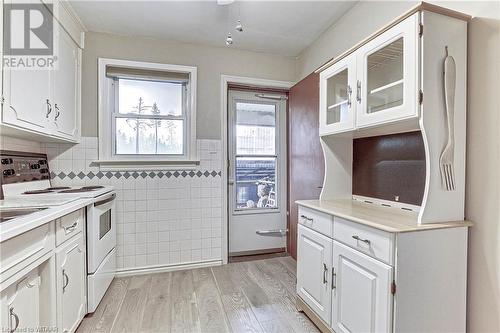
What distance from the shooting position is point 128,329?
1735mm

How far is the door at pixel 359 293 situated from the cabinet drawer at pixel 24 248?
1.58 m

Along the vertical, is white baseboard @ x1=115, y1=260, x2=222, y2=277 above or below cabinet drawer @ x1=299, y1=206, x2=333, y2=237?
below

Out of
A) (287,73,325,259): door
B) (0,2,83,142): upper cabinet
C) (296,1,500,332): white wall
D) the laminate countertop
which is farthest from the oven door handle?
(296,1,500,332): white wall

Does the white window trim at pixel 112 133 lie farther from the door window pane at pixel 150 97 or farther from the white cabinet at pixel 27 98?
the white cabinet at pixel 27 98

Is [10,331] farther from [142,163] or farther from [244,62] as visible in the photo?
[244,62]

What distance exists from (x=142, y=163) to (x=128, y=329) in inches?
59.0

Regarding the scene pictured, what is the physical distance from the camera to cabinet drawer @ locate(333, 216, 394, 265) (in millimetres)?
1155

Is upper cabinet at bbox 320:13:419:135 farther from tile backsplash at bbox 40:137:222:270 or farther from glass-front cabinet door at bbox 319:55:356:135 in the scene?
tile backsplash at bbox 40:137:222:270

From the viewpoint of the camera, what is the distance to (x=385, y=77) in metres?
1.47

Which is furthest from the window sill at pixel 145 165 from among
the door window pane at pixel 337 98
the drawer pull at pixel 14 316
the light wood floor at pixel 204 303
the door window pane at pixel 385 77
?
the door window pane at pixel 385 77

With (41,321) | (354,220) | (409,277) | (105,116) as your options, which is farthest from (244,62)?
(41,321)

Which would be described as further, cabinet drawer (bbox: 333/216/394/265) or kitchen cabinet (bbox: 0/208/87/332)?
cabinet drawer (bbox: 333/216/394/265)

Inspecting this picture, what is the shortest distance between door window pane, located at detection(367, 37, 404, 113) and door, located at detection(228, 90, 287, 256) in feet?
5.84

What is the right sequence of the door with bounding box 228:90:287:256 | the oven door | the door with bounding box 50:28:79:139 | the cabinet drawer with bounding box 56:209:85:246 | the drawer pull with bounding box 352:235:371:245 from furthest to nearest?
the door with bounding box 228:90:287:256 → the door with bounding box 50:28:79:139 → the oven door → the cabinet drawer with bounding box 56:209:85:246 → the drawer pull with bounding box 352:235:371:245
